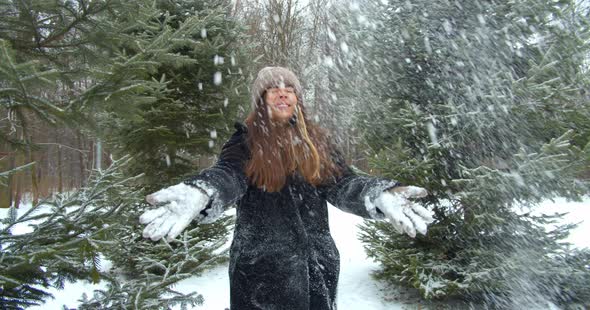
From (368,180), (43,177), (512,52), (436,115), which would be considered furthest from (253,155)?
(43,177)

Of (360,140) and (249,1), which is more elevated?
(249,1)

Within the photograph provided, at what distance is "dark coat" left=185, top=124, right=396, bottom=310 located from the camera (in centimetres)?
205

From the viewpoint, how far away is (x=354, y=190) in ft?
6.81

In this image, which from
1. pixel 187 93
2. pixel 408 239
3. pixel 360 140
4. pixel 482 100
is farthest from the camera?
pixel 187 93

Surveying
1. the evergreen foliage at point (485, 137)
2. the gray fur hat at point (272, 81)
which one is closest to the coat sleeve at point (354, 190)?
the gray fur hat at point (272, 81)

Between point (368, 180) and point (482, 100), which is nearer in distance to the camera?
point (368, 180)

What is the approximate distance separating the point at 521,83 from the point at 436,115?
1.05 m

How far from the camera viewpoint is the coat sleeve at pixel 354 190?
6.27ft

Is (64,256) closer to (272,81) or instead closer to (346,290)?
(272,81)

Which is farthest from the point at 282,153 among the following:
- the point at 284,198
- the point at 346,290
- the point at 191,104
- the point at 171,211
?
the point at 191,104

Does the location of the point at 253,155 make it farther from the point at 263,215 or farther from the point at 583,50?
the point at 583,50

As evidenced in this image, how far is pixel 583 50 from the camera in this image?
4.94 metres

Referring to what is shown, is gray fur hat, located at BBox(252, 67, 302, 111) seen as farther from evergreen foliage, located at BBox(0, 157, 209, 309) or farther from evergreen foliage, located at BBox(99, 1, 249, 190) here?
evergreen foliage, located at BBox(99, 1, 249, 190)

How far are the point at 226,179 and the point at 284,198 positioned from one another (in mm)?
443
